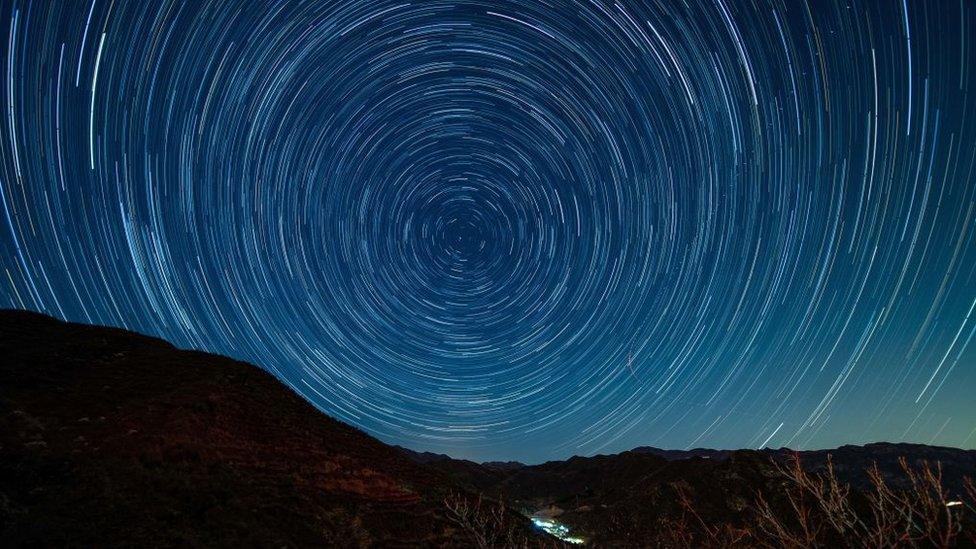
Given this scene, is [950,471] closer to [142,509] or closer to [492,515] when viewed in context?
[492,515]

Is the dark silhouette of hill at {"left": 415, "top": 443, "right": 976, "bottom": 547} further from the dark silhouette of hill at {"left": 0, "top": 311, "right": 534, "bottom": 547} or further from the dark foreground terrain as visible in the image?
the dark silhouette of hill at {"left": 0, "top": 311, "right": 534, "bottom": 547}

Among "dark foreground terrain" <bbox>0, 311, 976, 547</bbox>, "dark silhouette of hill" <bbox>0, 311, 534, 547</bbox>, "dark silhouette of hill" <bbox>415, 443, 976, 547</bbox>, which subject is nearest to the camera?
"dark foreground terrain" <bbox>0, 311, 976, 547</bbox>

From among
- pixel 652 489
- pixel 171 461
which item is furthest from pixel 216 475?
pixel 652 489

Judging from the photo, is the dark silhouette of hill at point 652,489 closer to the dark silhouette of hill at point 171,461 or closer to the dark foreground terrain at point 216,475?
the dark foreground terrain at point 216,475

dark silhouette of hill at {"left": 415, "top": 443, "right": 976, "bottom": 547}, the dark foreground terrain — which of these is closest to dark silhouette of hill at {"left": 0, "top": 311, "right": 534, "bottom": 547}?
the dark foreground terrain

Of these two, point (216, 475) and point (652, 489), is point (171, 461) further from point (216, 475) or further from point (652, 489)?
point (652, 489)

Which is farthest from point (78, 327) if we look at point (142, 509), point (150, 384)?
point (142, 509)

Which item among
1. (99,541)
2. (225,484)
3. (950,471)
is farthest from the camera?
(950,471)
